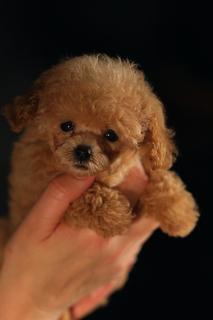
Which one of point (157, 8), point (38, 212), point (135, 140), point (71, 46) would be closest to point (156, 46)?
point (157, 8)

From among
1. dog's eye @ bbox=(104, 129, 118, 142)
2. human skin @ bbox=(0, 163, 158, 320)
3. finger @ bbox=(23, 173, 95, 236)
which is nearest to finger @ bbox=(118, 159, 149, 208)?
human skin @ bbox=(0, 163, 158, 320)

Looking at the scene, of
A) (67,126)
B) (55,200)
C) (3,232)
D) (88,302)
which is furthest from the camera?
(88,302)

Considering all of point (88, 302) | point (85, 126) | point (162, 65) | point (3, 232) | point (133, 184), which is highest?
point (85, 126)

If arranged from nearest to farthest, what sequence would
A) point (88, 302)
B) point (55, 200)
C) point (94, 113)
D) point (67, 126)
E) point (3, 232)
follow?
point (94, 113), point (67, 126), point (55, 200), point (3, 232), point (88, 302)

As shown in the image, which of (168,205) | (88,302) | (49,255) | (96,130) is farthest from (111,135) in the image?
(88,302)

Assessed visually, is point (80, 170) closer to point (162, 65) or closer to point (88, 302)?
point (162, 65)

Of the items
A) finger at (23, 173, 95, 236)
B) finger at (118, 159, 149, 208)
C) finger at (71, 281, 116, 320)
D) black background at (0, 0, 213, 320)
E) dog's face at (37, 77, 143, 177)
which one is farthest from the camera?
finger at (71, 281, 116, 320)

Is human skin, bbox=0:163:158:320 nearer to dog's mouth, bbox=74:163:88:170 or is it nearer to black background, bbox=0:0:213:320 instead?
dog's mouth, bbox=74:163:88:170

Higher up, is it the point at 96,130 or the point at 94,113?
the point at 94,113
